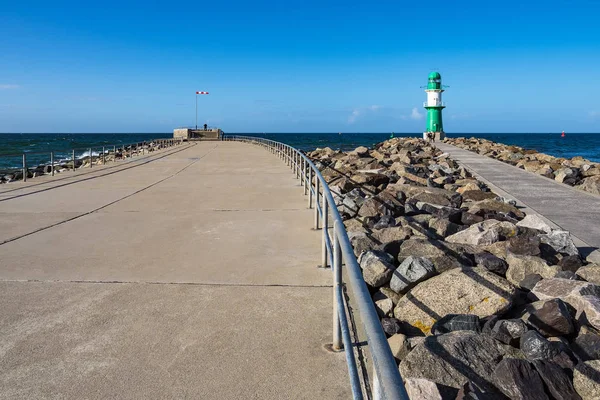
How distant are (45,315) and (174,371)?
142cm

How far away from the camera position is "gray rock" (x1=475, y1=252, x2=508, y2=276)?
537cm

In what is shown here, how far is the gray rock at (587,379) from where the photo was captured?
3.09 metres

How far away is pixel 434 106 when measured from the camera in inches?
1756

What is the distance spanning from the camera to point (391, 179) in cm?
1290

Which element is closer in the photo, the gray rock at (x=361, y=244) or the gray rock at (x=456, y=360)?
the gray rock at (x=456, y=360)

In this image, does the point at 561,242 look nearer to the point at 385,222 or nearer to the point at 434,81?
the point at 385,222

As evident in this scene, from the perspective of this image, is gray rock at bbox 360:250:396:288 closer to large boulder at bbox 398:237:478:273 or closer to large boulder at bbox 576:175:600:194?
large boulder at bbox 398:237:478:273

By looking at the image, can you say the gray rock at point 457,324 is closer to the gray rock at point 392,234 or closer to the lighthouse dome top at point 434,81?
the gray rock at point 392,234

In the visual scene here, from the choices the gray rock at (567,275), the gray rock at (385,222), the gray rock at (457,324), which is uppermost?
the gray rock at (385,222)

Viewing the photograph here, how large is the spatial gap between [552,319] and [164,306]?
3.04 metres

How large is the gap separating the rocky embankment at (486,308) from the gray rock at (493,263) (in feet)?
0.04

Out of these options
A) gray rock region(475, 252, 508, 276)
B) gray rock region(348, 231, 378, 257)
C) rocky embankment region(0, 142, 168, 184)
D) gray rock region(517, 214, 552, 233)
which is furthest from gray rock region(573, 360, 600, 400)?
rocky embankment region(0, 142, 168, 184)

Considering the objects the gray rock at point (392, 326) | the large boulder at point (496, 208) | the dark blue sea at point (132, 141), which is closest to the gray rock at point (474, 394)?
the gray rock at point (392, 326)

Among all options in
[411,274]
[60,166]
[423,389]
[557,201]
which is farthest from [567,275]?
[60,166]
